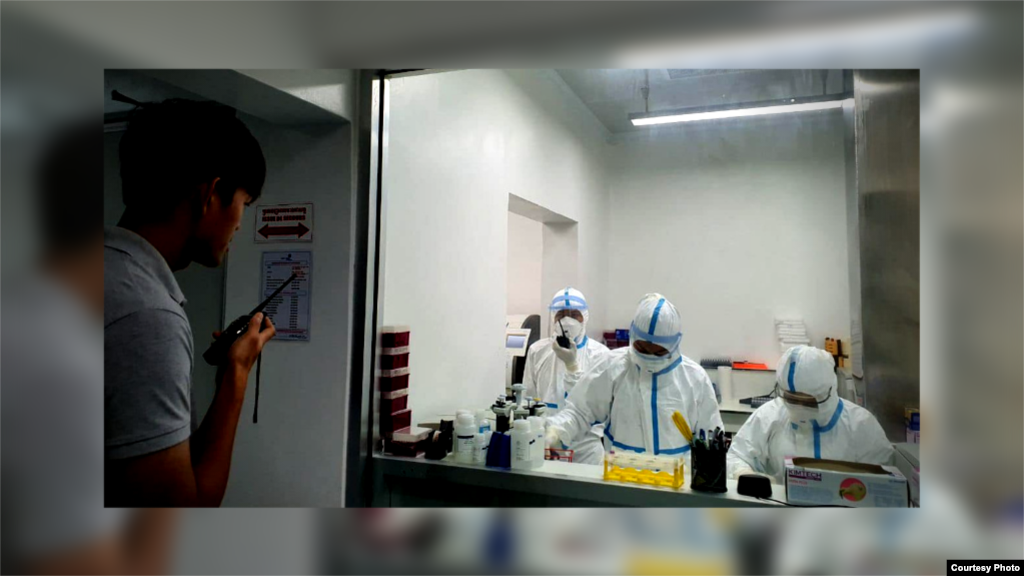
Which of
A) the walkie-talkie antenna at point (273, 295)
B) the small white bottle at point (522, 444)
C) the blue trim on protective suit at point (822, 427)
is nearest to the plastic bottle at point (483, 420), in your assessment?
the small white bottle at point (522, 444)

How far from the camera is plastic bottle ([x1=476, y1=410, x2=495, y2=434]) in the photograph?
139 centimetres

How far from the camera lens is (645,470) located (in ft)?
3.93

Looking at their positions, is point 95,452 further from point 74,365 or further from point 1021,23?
point 1021,23

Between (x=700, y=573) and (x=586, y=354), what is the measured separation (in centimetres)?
78

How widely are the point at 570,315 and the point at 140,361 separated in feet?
4.13

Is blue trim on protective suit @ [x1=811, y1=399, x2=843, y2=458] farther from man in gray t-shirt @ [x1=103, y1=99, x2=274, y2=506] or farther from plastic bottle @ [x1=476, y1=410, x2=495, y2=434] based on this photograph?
man in gray t-shirt @ [x1=103, y1=99, x2=274, y2=506]

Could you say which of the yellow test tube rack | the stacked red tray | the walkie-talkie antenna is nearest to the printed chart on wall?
the walkie-talkie antenna

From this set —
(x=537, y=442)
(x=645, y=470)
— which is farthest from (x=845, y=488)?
(x=537, y=442)

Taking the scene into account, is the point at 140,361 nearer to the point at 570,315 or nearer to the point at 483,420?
the point at 483,420

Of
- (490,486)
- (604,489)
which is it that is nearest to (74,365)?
(490,486)

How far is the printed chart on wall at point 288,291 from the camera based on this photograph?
132 centimetres

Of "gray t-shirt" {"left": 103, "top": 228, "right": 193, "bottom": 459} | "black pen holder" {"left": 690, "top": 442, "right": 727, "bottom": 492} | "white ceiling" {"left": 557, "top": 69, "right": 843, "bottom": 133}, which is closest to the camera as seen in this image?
"gray t-shirt" {"left": 103, "top": 228, "right": 193, "bottom": 459}

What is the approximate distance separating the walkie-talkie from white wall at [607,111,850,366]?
3.70 ft

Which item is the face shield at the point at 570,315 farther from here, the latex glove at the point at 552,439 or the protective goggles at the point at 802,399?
the protective goggles at the point at 802,399
